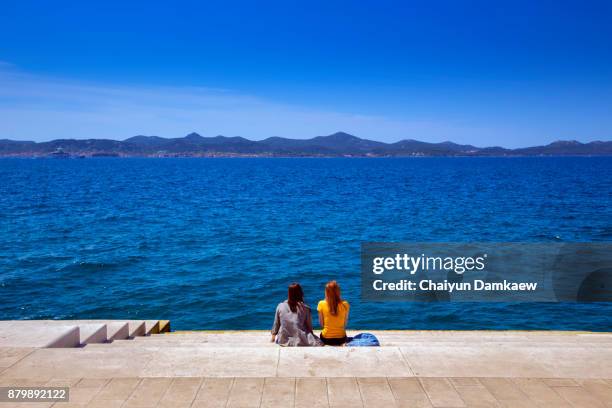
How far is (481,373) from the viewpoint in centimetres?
659

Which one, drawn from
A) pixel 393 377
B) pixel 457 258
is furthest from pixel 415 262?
pixel 393 377

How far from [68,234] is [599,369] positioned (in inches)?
1206

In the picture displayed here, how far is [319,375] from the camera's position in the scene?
6539 millimetres

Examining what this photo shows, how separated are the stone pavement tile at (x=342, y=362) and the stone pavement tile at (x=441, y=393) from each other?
0.33 meters

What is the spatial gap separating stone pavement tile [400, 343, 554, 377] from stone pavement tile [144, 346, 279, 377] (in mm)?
2069

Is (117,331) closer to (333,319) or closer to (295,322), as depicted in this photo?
(295,322)

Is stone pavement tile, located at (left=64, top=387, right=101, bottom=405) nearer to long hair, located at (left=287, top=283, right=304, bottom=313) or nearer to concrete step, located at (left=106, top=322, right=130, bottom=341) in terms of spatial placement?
concrete step, located at (left=106, top=322, right=130, bottom=341)

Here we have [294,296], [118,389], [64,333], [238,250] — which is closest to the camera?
[118,389]

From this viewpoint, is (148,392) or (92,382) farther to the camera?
(92,382)

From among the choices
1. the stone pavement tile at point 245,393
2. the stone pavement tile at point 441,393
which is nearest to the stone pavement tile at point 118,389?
the stone pavement tile at point 245,393

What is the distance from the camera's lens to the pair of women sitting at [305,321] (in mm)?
8219

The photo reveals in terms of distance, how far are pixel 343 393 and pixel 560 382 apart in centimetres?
286

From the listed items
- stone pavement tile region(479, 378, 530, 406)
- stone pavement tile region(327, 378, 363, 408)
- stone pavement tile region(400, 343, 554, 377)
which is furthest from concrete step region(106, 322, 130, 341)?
stone pavement tile region(479, 378, 530, 406)

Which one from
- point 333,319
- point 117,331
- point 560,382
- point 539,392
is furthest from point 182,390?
point 560,382
